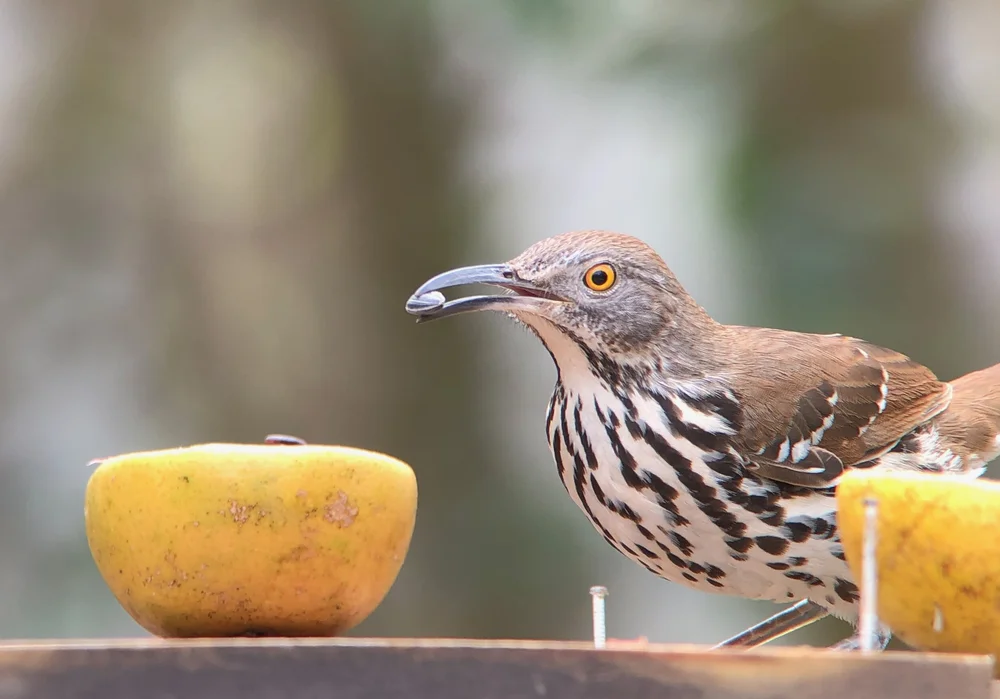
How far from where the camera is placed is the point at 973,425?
2455 millimetres

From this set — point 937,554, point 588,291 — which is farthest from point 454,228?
point 937,554

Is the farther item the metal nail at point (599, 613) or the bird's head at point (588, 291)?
the bird's head at point (588, 291)

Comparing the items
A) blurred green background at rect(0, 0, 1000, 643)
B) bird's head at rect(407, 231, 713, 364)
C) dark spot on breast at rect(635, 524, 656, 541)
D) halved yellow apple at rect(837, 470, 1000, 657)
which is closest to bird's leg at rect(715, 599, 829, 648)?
dark spot on breast at rect(635, 524, 656, 541)

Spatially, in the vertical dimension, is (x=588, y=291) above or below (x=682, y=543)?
above

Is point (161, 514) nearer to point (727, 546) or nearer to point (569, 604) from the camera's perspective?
point (727, 546)

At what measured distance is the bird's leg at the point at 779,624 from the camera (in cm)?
202

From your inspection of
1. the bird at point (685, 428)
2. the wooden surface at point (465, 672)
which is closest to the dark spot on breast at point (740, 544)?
the bird at point (685, 428)

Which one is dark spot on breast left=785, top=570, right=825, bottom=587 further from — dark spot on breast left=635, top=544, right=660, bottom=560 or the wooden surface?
the wooden surface

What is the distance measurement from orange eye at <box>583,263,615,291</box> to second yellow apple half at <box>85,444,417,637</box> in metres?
0.77

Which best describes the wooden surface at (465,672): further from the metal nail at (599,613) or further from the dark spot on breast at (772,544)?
the dark spot on breast at (772,544)

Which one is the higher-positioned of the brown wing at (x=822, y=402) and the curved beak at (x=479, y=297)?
the curved beak at (x=479, y=297)

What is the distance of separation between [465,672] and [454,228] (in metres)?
3.39

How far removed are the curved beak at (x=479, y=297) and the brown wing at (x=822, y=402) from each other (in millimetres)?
395

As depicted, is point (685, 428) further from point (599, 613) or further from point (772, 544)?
point (599, 613)
